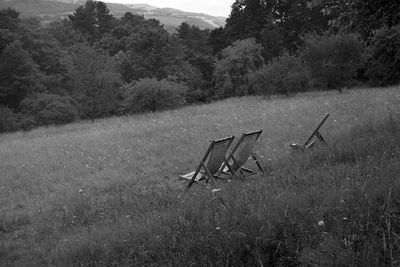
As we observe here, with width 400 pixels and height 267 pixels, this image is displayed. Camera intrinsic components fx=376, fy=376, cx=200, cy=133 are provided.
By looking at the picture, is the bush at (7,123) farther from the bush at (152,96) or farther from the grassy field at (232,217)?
the grassy field at (232,217)

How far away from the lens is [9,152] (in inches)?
591

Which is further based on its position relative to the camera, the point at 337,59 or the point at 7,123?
the point at 7,123

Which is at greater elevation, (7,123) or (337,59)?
(337,59)

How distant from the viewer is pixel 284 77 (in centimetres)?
2639

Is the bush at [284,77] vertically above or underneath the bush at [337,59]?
underneath

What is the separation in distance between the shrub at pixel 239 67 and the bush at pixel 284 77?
7037 mm

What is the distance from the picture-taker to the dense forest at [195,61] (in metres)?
14.1

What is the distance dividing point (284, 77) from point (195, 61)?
22105 millimetres

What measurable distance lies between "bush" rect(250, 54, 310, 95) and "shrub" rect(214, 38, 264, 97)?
7037mm

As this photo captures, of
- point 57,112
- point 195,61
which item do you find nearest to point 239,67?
point 195,61

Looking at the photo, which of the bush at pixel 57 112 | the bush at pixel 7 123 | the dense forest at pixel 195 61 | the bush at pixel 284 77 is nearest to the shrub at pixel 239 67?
the dense forest at pixel 195 61

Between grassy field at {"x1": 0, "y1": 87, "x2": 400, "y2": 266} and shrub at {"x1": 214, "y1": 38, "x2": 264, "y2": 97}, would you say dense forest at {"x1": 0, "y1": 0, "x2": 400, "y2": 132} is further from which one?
grassy field at {"x1": 0, "y1": 87, "x2": 400, "y2": 266}

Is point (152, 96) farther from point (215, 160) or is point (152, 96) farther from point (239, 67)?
point (215, 160)

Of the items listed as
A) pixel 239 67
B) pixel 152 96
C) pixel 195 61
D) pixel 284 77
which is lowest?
pixel 152 96
